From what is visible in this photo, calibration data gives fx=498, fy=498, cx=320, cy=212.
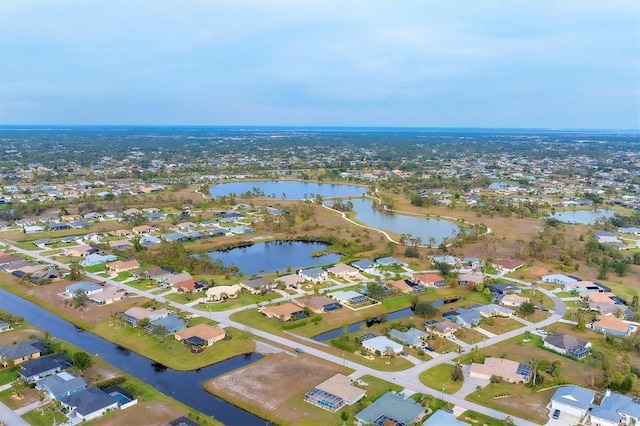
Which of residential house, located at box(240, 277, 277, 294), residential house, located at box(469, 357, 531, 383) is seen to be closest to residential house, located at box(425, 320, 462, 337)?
residential house, located at box(469, 357, 531, 383)

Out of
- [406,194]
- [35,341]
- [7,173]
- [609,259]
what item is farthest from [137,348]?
[7,173]

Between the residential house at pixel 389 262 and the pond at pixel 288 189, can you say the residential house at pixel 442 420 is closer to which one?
the residential house at pixel 389 262

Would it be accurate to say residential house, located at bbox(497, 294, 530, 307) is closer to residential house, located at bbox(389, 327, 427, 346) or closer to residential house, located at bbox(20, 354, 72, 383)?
residential house, located at bbox(389, 327, 427, 346)

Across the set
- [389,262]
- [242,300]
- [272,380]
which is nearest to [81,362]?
[272,380]

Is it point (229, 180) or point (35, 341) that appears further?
point (229, 180)

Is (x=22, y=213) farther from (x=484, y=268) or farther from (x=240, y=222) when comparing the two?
(x=484, y=268)

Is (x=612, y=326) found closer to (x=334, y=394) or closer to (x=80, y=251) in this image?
(x=334, y=394)

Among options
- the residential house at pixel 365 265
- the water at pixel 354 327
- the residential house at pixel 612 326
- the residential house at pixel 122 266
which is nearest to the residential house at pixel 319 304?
the water at pixel 354 327
